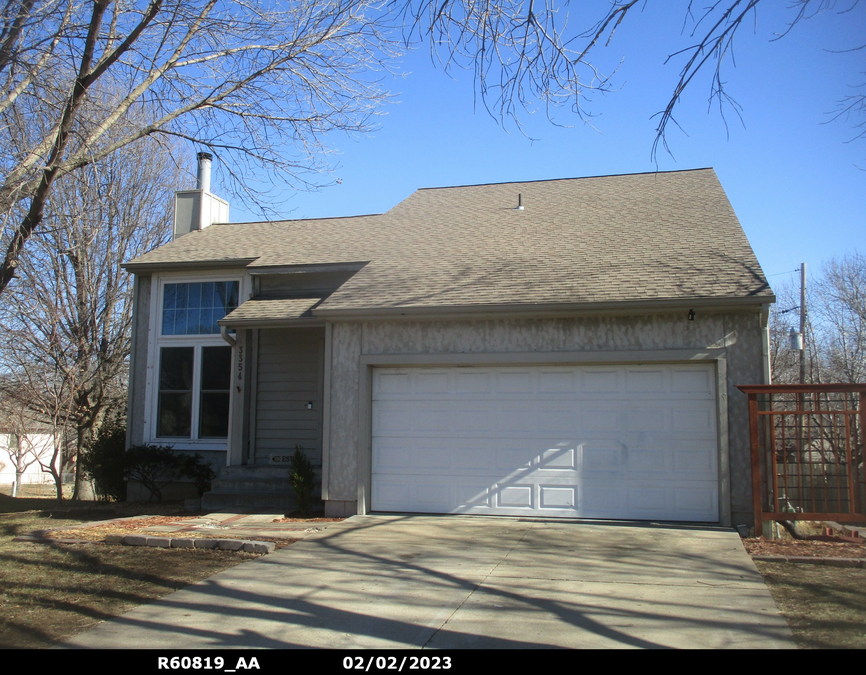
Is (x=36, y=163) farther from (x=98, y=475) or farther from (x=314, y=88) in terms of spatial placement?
(x=98, y=475)

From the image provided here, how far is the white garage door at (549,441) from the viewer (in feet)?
31.2

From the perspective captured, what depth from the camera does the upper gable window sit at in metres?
14.0

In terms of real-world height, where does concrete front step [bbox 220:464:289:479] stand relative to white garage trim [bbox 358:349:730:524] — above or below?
below

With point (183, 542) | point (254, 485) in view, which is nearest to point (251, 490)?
point (254, 485)

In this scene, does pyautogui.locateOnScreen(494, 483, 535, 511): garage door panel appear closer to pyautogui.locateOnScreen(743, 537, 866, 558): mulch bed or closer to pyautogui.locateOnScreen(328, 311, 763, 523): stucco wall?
pyautogui.locateOnScreen(328, 311, 763, 523): stucco wall

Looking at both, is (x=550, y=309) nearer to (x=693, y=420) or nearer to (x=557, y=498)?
(x=693, y=420)

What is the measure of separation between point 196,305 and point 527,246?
684 centimetres

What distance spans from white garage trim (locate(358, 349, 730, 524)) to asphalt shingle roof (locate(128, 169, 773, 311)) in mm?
790

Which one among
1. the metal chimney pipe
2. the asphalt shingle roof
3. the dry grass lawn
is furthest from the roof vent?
the dry grass lawn

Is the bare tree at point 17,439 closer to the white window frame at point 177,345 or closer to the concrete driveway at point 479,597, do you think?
the white window frame at point 177,345

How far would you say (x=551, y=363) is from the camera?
10.1 metres

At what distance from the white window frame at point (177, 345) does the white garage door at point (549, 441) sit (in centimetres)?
462

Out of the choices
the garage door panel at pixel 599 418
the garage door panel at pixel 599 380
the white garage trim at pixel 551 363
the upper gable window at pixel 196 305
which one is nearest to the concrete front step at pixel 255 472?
the white garage trim at pixel 551 363

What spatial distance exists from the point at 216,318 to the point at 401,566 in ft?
27.0
